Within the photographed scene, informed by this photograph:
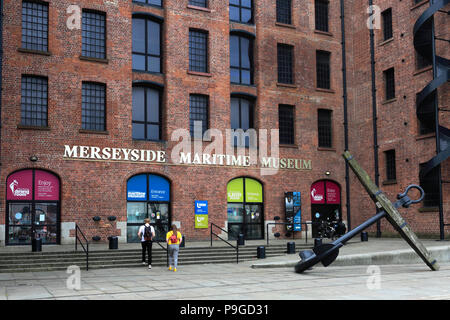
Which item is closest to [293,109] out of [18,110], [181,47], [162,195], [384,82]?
[384,82]

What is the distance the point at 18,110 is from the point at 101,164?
174 inches

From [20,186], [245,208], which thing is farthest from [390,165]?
[20,186]

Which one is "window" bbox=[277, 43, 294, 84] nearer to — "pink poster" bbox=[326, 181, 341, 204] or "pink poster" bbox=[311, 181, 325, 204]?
"pink poster" bbox=[311, 181, 325, 204]

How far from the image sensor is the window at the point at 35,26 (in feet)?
81.4

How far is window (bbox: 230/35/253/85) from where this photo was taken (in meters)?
30.3

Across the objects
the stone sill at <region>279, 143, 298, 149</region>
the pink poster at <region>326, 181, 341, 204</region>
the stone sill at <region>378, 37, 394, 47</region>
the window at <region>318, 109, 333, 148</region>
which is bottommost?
the pink poster at <region>326, 181, 341, 204</region>

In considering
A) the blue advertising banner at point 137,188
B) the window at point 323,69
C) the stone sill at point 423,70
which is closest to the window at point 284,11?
the window at point 323,69

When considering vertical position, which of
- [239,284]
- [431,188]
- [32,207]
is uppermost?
[431,188]

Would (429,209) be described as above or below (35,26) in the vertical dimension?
below

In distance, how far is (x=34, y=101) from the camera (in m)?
24.7

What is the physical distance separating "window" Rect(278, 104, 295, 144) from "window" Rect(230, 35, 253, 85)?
2.55 meters

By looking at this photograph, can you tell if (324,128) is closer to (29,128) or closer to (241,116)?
(241,116)

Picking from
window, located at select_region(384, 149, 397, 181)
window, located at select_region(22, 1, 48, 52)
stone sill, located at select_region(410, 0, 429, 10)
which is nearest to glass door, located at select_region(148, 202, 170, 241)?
window, located at select_region(22, 1, 48, 52)

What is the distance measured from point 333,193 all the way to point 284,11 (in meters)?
11.2
